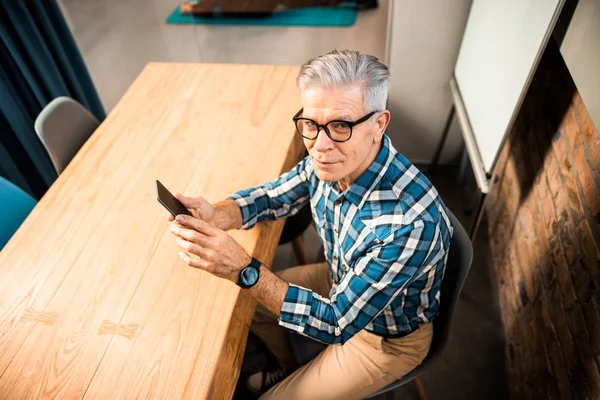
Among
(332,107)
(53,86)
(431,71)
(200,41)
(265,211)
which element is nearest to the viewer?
(332,107)

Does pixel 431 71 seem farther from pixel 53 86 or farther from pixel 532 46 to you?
pixel 53 86

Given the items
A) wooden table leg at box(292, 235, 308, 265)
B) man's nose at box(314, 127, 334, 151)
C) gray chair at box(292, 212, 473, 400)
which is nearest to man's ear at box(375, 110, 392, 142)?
man's nose at box(314, 127, 334, 151)

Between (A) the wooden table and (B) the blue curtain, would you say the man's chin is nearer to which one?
(A) the wooden table

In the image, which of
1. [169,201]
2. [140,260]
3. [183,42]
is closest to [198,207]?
[169,201]

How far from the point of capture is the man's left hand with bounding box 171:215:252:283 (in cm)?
109

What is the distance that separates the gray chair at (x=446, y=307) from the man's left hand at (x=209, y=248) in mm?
448

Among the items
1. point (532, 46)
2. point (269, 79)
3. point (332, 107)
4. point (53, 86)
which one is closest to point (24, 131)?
point (53, 86)

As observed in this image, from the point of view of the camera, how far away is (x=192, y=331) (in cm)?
114

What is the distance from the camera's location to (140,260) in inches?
52.0

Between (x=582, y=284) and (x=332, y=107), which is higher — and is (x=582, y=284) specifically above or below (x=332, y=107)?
below

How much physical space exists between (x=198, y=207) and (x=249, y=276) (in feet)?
0.92

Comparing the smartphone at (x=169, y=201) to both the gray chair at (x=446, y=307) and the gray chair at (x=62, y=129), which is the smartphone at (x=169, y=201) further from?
the gray chair at (x=62, y=129)

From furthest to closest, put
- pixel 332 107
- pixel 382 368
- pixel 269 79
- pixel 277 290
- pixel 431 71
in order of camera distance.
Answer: pixel 431 71 < pixel 269 79 < pixel 382 368 < pixel 277 290 < pixel 332 107

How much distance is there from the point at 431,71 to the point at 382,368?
1.54 metres
